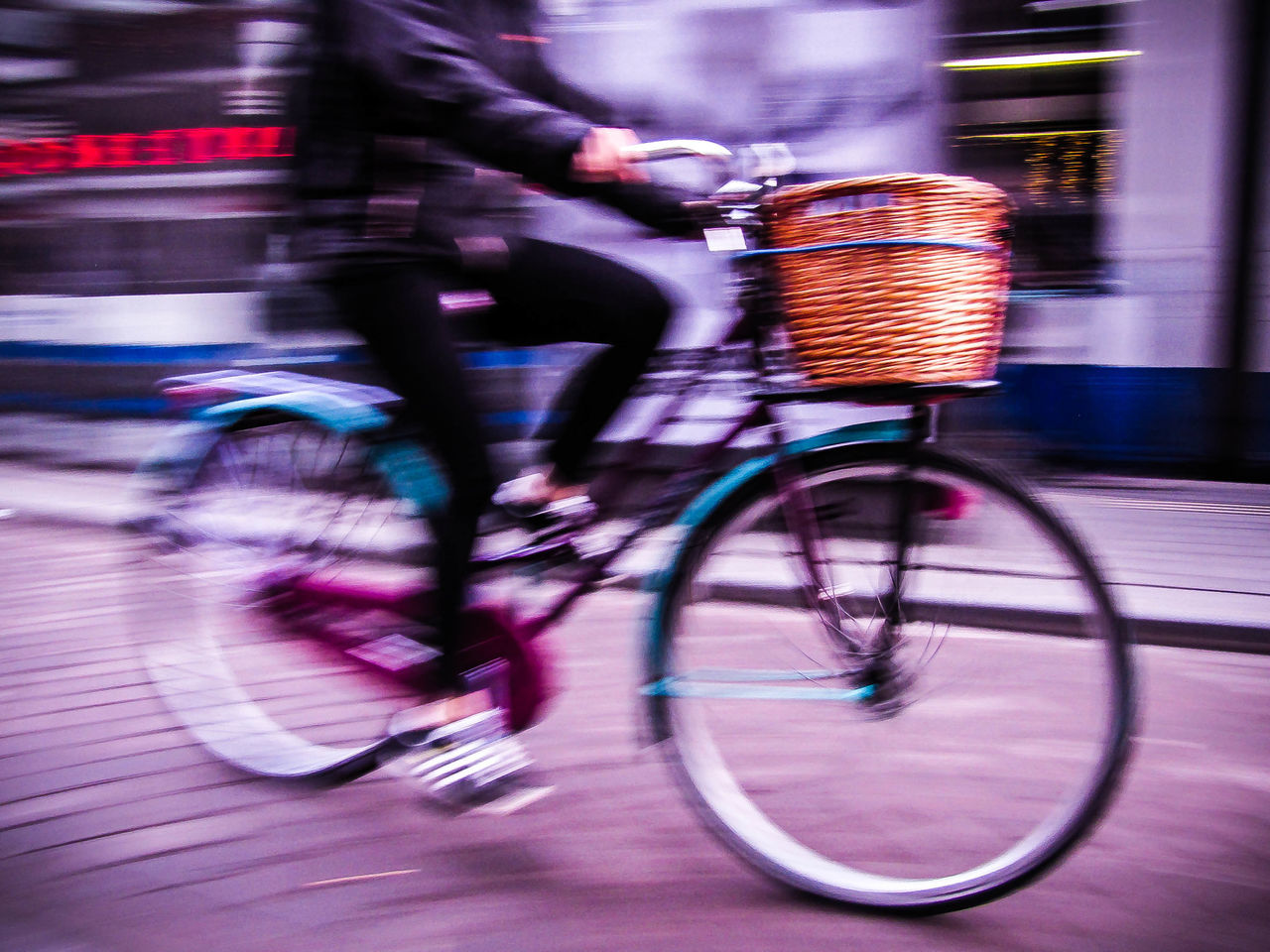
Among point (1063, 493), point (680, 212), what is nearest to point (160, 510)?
point (680, 212)

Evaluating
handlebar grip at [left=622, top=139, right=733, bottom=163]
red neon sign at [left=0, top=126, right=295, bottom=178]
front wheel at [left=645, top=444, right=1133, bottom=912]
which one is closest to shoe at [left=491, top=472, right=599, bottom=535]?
front wheel at [left=645, top=444, right=1133, bottom=912]

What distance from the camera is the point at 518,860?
2.30 m

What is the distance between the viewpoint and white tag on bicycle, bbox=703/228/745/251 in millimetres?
1989

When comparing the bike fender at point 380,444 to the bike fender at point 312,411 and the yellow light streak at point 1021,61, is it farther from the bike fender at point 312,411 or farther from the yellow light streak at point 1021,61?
the yellow light streak at point 1021,61

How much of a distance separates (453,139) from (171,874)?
1.54 m

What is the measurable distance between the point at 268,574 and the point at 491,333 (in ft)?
2.48

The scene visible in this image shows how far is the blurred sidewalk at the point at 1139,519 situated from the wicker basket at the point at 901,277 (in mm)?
651

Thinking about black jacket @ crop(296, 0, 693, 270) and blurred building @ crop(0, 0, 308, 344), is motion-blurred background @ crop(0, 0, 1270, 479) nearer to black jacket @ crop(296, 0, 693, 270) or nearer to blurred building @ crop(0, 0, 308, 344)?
blurred building @ crop(0, 0, 308, 344)

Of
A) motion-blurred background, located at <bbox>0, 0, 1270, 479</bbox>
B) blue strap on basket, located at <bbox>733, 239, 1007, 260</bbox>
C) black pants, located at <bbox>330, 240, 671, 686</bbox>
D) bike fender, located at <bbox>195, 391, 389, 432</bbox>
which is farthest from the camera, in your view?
motion-blurred background, located at <bbox>0, 0, 1270, 479</bbox>

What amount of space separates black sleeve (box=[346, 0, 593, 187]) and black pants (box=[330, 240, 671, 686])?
0.27 metres

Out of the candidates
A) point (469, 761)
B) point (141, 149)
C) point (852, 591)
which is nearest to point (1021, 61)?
point (852, 591)

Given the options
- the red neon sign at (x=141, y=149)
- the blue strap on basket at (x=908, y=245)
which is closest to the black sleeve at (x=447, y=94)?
the blue strap on basket at (x=908, y=245)

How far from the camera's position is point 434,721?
7.34 ft

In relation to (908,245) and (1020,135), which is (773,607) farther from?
(1020,135)
